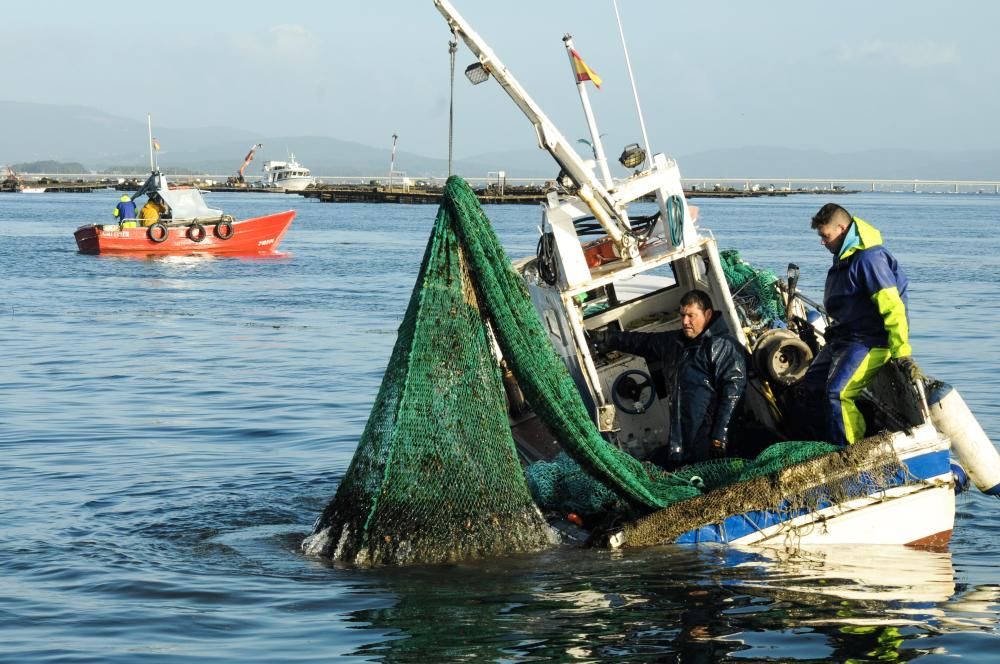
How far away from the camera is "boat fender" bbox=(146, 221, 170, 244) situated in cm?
3903

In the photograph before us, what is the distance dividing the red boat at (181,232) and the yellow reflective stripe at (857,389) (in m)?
32.3

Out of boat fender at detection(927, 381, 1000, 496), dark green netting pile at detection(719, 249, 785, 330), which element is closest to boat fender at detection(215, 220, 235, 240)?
dark green netting pile at detection(719, 249, 785, 330)

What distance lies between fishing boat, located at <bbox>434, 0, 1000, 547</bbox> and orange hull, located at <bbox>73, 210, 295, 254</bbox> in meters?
30.6

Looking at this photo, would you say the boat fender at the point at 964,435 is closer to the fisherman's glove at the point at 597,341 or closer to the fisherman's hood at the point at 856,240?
the fisherman's hood at the point at 856,240

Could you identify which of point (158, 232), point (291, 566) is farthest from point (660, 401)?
point (158, 232)

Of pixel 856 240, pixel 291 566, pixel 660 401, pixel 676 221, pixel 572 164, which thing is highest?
pixel 572 164

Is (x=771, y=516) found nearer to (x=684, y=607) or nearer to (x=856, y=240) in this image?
(x=684, y=607)

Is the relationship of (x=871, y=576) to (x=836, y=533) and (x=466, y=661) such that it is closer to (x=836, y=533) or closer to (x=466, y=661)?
(x=836, y=533)

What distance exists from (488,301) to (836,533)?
8.84ft

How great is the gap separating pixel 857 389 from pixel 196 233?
111 feet

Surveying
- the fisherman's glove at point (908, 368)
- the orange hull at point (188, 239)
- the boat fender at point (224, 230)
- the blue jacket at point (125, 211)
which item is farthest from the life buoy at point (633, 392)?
the boat fender at point (224, 230)

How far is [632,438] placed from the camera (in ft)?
32.5

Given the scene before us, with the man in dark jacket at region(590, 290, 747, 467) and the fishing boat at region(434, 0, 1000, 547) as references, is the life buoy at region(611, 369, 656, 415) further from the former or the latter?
the man in dark jacket at region(590, 290, 747, 467)

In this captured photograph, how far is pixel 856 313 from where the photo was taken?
816cm
